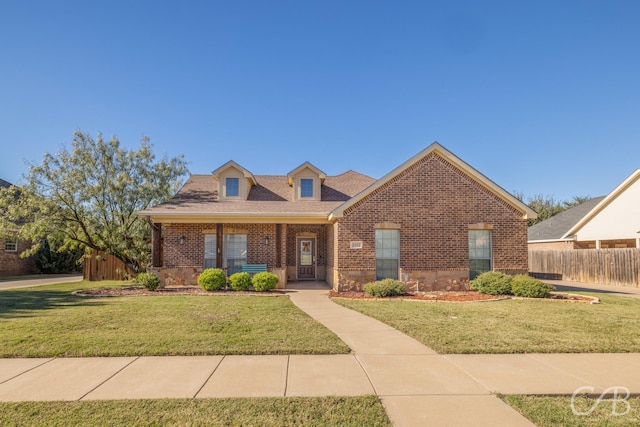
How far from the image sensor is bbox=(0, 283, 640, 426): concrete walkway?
4.11 m

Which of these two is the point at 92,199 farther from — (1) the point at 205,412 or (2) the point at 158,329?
(1) the point at 205,412

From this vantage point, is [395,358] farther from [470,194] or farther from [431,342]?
[470,194]

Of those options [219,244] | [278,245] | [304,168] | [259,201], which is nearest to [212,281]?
[219,244]

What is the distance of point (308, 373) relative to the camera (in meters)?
4.93

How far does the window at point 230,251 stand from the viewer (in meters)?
16.4

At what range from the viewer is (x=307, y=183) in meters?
18.5

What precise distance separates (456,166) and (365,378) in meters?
11.8

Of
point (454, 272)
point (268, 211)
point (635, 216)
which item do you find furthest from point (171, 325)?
point (635, 216)

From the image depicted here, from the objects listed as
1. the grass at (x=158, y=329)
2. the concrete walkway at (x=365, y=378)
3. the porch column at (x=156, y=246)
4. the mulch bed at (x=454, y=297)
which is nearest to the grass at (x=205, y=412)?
the concrete walkway at (x=365, y=378)

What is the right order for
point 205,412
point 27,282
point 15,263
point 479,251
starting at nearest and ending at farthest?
point 205,412, point 479,251, point 27,282, point 15,263

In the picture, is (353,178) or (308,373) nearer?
(308,373)

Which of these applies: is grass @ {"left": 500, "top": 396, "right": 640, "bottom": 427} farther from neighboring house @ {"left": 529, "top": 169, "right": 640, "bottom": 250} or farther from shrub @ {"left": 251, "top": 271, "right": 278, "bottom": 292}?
neighboring house @ {"left": 529, "top": 169, "right": 640, "bottom": 250}

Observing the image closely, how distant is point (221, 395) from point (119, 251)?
1785 cm

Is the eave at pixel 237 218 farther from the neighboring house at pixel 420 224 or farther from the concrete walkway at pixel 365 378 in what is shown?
the concrete walkway at pixel 365 378
